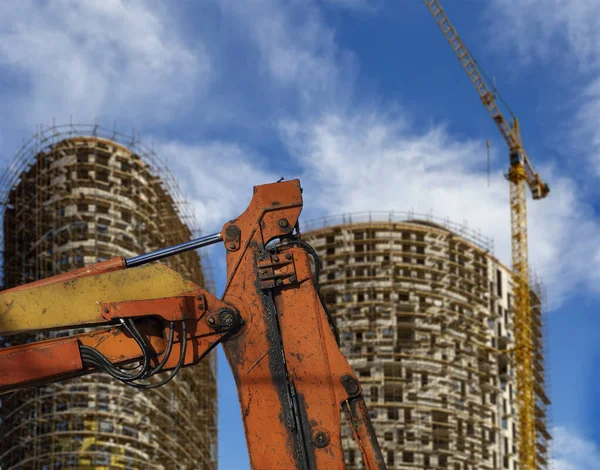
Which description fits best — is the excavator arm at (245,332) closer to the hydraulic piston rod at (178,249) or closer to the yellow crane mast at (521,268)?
the hydraulic piston rod at (178,249)

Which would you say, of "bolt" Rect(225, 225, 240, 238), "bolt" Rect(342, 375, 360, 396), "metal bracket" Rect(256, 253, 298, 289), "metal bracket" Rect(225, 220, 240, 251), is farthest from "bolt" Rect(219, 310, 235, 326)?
"bolt" Rect(342, 375, 360, 396)

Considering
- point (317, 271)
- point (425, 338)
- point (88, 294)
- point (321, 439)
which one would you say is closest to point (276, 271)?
point (317, 271)

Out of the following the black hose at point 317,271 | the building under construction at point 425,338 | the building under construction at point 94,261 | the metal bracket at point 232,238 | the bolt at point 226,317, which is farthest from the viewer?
the building under construction at point 425,338

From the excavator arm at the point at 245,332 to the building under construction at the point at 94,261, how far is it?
34717 mm

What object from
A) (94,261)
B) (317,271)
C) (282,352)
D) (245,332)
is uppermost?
(94,261)

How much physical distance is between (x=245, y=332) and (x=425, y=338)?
189ft

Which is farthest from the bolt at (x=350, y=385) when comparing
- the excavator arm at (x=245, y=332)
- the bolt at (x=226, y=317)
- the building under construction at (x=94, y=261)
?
the building under construction at (x=94, y=261)

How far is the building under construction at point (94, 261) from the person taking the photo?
4281cm

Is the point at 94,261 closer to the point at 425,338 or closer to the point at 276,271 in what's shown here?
the point at 425,338

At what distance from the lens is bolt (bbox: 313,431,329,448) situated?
8.12 meters

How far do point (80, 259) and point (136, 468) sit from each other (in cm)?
1028

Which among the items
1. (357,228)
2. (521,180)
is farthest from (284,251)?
(521,180)

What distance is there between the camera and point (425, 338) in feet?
214

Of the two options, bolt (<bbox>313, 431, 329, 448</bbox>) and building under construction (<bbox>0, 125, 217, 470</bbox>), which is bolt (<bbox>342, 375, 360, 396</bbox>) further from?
building under construction (<bbox>0, 125, 217, 470</bbox>)
